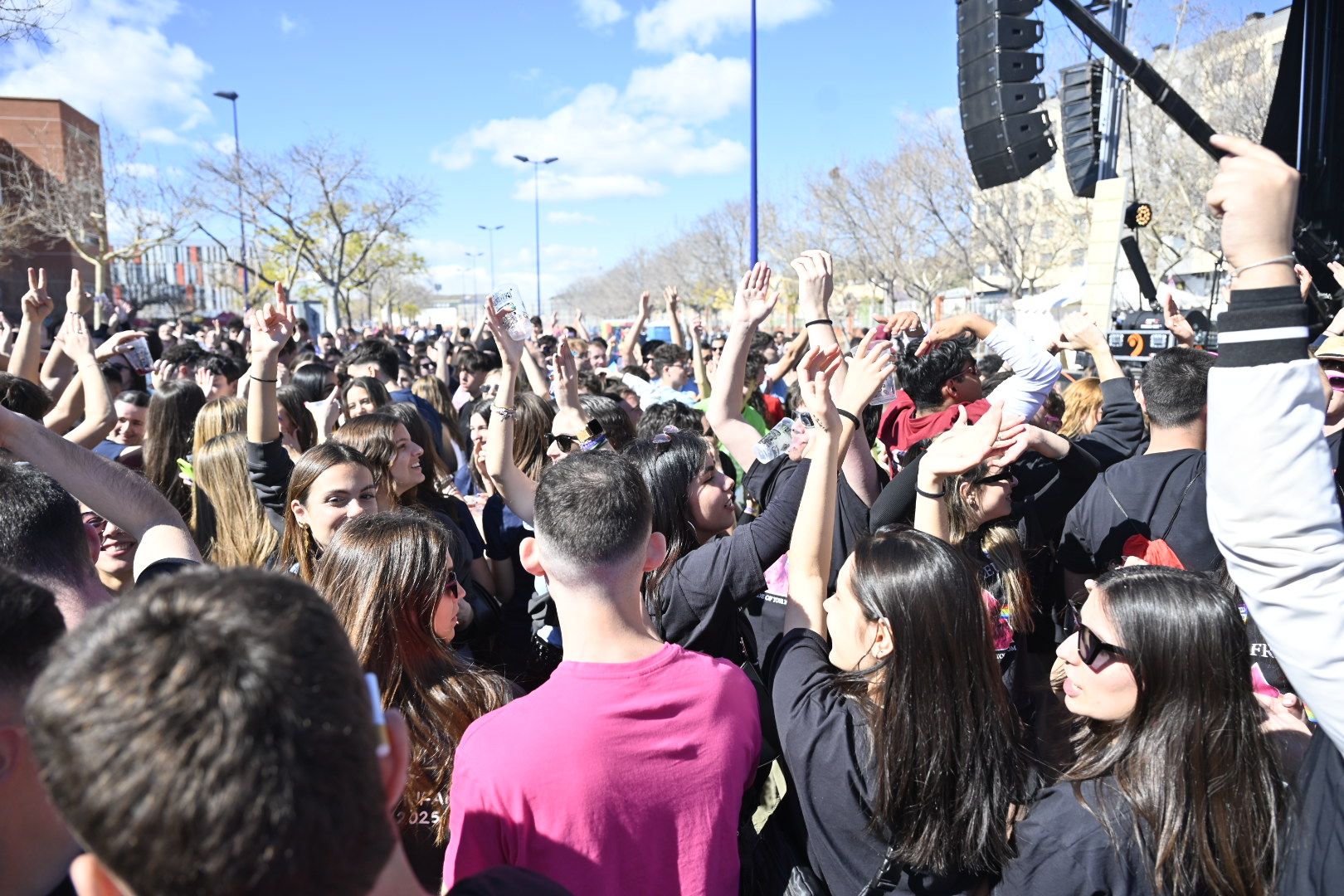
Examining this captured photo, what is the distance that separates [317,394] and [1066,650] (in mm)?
6005

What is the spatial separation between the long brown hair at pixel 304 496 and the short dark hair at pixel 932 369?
101 inches

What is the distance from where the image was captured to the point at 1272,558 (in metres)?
1.36

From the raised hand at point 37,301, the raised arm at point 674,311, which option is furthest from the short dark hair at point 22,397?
the raised arm at point 674,311

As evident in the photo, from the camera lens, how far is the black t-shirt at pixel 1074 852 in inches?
73.2

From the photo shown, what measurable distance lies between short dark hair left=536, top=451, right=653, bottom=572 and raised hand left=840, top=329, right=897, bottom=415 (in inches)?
39.9

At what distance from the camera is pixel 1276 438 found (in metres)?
1.32

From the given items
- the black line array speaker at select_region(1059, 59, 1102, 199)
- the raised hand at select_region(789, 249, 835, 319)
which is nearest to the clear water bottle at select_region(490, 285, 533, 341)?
the raised hand at select_region(789, 249, 835, 319)

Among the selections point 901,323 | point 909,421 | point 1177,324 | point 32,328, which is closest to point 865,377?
point 901,323

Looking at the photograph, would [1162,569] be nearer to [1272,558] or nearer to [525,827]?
[1272,558]

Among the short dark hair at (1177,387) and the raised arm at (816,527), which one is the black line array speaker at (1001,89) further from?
the raised arm at (816,527)

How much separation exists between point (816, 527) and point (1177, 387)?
1.94 m

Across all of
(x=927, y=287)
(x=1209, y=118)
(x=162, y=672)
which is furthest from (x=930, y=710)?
(x=927, y=287)

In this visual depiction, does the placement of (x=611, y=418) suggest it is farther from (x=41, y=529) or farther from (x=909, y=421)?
(x=41, y=529)

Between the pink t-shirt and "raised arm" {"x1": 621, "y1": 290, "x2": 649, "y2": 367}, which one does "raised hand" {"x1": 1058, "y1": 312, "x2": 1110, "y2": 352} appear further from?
"raised arm" {"x1": 621, "y1": 290, "x2": 649, "y2": 367}
